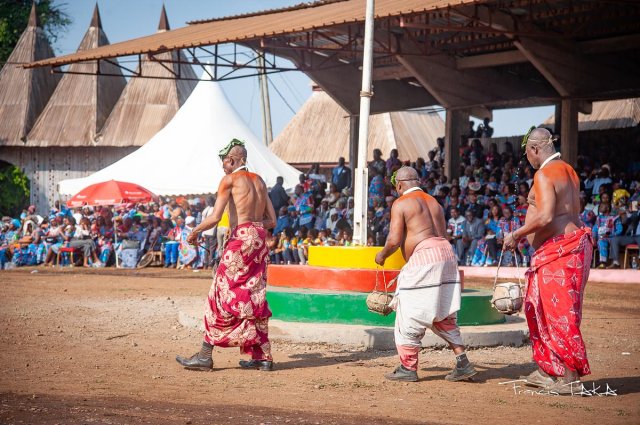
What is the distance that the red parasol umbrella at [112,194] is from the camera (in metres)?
23.7

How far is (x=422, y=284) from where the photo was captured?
7.24 m

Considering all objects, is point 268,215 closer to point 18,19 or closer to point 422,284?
point 422,284

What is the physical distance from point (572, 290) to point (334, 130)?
119 feet

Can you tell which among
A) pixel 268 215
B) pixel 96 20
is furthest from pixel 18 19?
pixel 268 215

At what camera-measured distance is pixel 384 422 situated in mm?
5762

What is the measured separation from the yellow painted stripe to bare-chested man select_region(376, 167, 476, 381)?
2555 mm

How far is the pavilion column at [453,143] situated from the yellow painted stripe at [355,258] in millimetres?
14035

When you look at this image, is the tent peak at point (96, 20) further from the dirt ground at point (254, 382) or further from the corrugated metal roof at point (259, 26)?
the dirt ground at point (254, 382)

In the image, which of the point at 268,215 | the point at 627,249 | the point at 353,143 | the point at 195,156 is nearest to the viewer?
the point at 268,215

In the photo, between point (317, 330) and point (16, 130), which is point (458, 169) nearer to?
point (317, 330)

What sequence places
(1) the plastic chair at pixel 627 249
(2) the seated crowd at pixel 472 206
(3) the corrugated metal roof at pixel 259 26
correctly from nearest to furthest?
(3) the corrugated metal roof at pixel 259 26 < (1) the plastic chair at pixel 627 249 < (2) the seated crowd at pixel 472 206

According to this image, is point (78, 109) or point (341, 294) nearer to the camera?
point (341, 294)

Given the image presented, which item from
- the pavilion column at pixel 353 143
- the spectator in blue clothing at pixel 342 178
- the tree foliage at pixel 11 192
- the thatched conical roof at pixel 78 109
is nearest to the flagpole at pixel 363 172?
the spectator in blue clothing at pixel 342 178

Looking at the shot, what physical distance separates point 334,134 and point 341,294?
108ft
